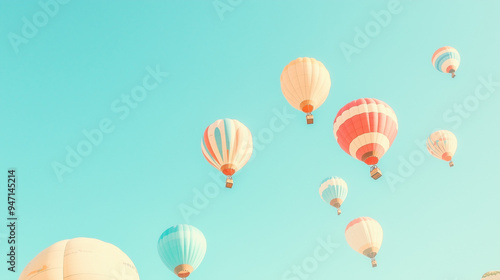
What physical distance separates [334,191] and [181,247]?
11790 mm

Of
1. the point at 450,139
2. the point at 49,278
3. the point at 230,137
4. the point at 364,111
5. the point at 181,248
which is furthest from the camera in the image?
the point at 450,139

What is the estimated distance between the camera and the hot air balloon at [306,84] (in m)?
18.6

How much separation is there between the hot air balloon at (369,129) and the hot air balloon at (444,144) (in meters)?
12.2

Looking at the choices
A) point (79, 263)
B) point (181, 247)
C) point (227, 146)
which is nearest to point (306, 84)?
point (227, 146)

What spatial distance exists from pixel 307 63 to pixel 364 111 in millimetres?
3772

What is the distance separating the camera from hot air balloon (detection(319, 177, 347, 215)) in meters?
27.5

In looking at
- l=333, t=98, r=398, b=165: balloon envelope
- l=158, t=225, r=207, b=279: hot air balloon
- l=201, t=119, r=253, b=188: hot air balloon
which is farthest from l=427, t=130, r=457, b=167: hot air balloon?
l=158, t=225, r=207, b=279: hot air balloon

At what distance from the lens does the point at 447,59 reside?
29.9 m

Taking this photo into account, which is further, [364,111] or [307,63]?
[307,63]

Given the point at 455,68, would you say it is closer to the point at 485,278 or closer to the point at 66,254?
the point at 485,278

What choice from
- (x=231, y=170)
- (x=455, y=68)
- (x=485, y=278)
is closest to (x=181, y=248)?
(x=231, y=170)

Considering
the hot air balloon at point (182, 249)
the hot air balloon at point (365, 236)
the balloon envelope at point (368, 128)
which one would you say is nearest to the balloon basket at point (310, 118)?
the balloon envelope at point (368, 128)

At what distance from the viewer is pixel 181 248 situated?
20.6 m

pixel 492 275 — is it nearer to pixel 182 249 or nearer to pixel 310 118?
pixel 310 118
